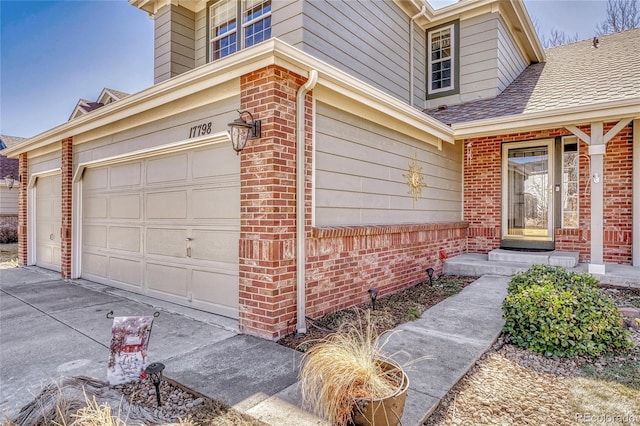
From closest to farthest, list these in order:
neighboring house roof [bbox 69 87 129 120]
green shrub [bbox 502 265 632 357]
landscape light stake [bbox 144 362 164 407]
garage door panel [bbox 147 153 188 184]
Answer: landscape light stake [bbox 144 362 164 407], green shrub [bbox 502 265 632 357], garage door panel [bbox 147 153 188 184], neighboring house roof [bbox 69 87 129 120]

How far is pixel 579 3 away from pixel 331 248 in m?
18.8

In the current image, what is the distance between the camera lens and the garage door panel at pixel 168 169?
16.8ft

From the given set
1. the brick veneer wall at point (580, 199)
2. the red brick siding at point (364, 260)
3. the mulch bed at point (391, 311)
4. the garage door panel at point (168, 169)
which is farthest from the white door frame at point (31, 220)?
the brick veneer wall at point (580, 199)

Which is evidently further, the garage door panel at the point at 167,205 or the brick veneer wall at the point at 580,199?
the brick veneer wall at the point at 580,199

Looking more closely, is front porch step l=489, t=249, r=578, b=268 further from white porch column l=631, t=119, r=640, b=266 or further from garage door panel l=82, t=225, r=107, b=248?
garage door panel l=82, t=225, r=107, b=248

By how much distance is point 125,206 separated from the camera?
6.20 metres

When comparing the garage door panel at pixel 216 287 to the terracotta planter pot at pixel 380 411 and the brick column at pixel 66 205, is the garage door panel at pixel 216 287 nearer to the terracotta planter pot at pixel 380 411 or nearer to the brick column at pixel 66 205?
the terracotta planter pot at pixel 380 411

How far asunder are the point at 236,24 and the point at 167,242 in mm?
4422

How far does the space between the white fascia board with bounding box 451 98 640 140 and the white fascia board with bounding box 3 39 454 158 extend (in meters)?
0.53

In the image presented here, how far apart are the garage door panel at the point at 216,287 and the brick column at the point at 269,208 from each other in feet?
1.51

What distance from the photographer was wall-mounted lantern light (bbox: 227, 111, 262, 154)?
3.87 metres

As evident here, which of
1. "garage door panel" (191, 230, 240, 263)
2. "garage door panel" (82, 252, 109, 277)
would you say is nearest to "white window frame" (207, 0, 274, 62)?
"garage door panel" (191, 230, 240, 263)

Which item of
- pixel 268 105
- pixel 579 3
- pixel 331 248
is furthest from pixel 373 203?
pixel 579 3

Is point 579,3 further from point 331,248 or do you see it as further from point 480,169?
point 331,248
